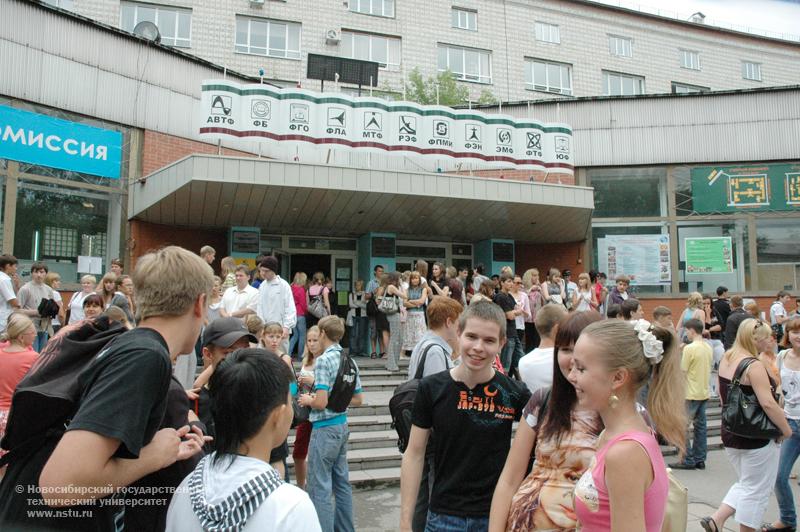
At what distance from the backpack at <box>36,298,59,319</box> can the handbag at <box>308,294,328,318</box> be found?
4509 mm

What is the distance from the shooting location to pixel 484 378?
3.02 meters

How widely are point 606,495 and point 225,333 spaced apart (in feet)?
9.59

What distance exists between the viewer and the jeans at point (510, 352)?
10.7 meters

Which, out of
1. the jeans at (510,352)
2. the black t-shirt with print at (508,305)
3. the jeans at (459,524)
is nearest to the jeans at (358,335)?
the black t-shirt with print at (508,305)

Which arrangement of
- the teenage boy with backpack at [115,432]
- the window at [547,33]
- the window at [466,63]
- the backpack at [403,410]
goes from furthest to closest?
1. the window at [547,33]
2. the window at [466,63]
3. the backpack at [403,410]
4. the teenage boy with backpack at [115,432]

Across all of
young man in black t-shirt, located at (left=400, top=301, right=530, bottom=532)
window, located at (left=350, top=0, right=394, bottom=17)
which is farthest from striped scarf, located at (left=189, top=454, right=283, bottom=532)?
window, located at (left=350, top=0, right=394, bottom=17)

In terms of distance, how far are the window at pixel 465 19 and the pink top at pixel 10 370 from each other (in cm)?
2560

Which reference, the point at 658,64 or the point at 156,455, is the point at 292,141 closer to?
the point at 156,455

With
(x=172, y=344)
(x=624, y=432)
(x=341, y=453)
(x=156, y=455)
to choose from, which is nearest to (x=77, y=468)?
(x=156, y=455)

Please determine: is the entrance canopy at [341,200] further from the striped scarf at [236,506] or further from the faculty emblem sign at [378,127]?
the striped scarf at [236,506]

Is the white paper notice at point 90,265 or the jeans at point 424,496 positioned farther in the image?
the white paper notice at point 90,265

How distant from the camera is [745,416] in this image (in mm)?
4891

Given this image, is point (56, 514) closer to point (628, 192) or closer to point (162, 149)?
point (162, 149)

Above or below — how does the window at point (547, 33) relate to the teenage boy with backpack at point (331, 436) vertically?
above
